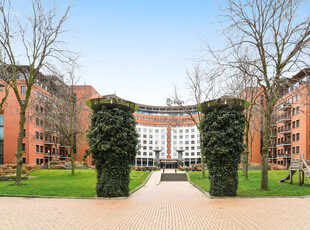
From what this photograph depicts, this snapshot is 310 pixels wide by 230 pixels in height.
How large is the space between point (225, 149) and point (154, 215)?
229 inches

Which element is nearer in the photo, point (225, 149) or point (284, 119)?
point (225, 149)

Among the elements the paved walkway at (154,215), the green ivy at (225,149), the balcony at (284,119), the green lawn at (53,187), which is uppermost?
the balcony at (284,119)

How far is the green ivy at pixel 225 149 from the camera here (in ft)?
45.9

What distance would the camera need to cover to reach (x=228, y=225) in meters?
8.12

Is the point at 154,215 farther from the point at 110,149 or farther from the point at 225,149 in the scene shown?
the point at 225,149

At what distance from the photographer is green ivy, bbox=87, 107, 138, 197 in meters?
13.8

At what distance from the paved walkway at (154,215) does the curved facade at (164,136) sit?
296ft

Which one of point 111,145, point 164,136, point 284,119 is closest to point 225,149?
point 111,145

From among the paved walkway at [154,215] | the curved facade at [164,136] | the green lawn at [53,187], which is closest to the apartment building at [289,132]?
the green lawn at [53,187]

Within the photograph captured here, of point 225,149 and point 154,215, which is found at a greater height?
point 225,149

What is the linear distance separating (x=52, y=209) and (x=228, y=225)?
644 centimetres

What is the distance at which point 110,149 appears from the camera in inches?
544

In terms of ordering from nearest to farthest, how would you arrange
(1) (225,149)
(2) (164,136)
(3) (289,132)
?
(1) (225,149) < (3) (289,132) < (2) (164,136)

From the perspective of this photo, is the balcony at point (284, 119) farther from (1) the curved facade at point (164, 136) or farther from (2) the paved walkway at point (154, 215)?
(2) the paved walkway at point (154, 215)
